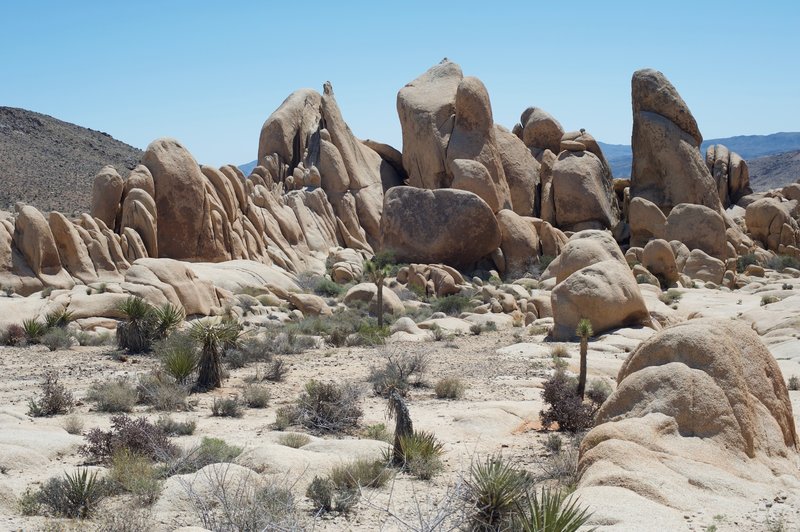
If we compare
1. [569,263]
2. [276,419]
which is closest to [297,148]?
[569,263]

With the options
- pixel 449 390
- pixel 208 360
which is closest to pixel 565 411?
pixel 449 390

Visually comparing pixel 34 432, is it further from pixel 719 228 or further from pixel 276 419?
pixel 719 228

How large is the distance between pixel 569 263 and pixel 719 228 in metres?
17.4

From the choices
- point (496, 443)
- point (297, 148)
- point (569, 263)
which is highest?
point (297, 148)

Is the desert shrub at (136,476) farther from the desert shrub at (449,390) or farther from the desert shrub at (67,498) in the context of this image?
the desert shrub at (449,390)

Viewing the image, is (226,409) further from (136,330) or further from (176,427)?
(136,330)

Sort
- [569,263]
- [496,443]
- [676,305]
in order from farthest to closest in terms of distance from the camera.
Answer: [676,305]
[569,263]
[496,443]

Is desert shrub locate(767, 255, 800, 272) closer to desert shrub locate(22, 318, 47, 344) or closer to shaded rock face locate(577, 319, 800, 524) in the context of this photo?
desert shrub locate(22, 318, 47, 344)

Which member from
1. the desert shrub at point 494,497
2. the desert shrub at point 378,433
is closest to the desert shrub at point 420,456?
the desert shrub at point 378,433

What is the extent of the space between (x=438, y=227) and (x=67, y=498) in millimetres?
31290

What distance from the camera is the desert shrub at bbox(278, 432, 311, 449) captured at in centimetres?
1152

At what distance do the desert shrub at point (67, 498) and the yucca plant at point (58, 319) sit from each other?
12.9 metres

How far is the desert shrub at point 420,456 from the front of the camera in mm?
10211

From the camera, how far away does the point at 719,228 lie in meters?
40.9
